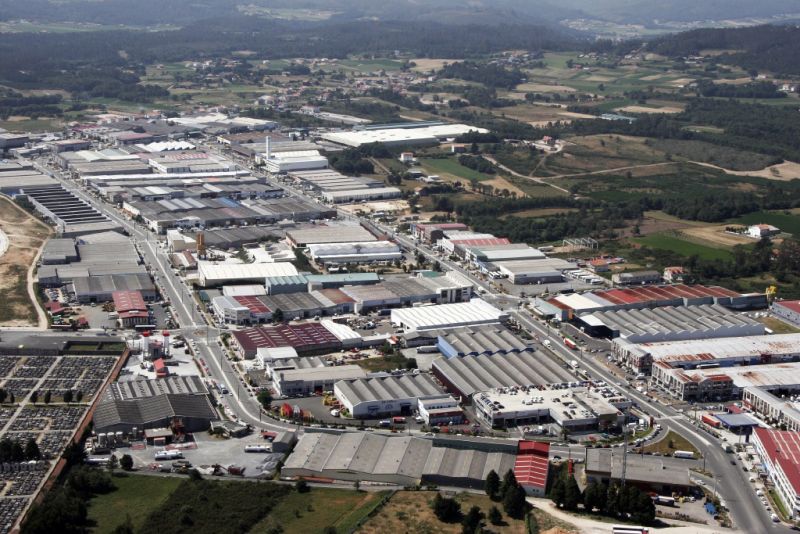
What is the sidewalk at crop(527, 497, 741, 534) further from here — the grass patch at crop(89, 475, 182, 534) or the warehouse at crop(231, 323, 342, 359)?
the warehouse at crop(231, 323, 342, 359)

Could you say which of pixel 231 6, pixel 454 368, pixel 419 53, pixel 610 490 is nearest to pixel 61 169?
pixel 454 368

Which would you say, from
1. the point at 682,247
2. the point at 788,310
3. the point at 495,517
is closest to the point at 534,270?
the point at 682,247

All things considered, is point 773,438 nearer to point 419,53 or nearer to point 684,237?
point 684,237

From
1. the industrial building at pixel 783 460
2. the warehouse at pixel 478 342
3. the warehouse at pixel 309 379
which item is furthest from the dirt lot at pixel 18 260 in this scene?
the industrial building at pixel 783 460

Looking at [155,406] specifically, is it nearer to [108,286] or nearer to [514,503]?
[514,503]

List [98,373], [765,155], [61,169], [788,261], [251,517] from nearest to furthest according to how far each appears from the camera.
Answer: [251,517]
[98,373]
[788,261]
[61,169]
[765,155]

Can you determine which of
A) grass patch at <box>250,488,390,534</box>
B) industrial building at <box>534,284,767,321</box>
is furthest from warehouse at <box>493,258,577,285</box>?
grass patch at <box>250,488,390,534</box>
